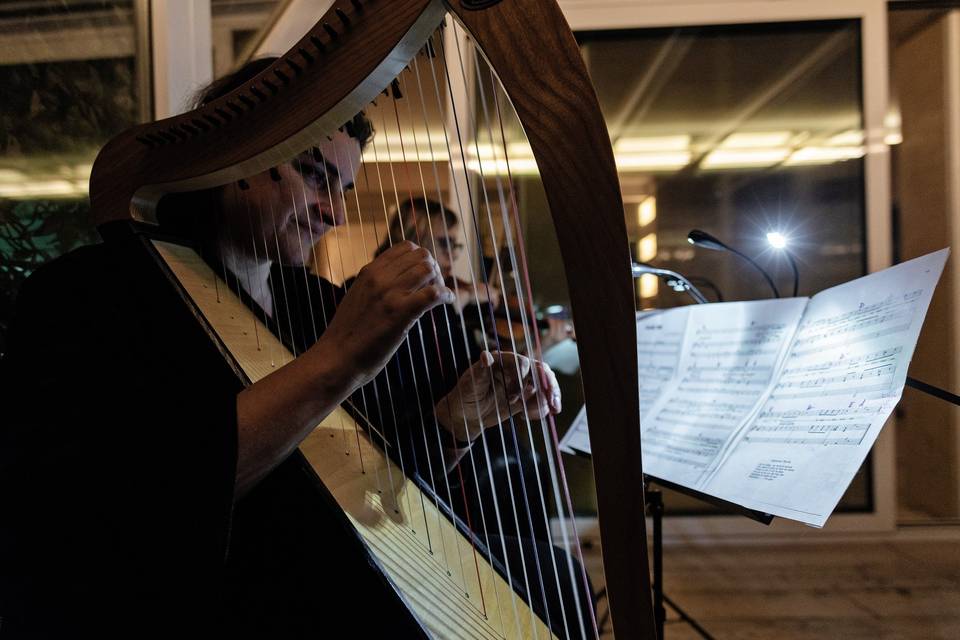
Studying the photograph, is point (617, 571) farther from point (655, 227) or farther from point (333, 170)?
point (655, 227)

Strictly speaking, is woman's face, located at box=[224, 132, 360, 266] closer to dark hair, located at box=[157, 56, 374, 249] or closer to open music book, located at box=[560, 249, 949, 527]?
dark hair, located at box=[157, 56, 374, 249]

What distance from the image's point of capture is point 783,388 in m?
0.85

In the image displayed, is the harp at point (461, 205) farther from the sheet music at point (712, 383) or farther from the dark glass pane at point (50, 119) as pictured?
the dark glass pane at point (50, 119)

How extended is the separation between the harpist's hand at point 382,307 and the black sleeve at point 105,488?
12cm

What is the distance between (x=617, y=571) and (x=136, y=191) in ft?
2.45

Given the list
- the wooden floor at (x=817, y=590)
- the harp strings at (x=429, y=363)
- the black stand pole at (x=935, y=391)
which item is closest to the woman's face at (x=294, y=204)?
the harp strings at (x=429, y=363)

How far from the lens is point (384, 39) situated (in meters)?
0.45

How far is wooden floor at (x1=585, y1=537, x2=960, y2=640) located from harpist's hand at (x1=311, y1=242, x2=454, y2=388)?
106 centimetres

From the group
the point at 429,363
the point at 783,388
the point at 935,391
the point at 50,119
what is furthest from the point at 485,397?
the point at 50,119

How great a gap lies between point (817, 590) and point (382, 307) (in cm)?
178

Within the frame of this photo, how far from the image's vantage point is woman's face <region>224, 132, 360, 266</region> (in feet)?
2.72

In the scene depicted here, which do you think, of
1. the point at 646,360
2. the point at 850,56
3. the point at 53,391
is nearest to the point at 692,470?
the point at 646,360

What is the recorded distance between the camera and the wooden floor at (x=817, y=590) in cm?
144

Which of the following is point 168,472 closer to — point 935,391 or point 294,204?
point 294,204
